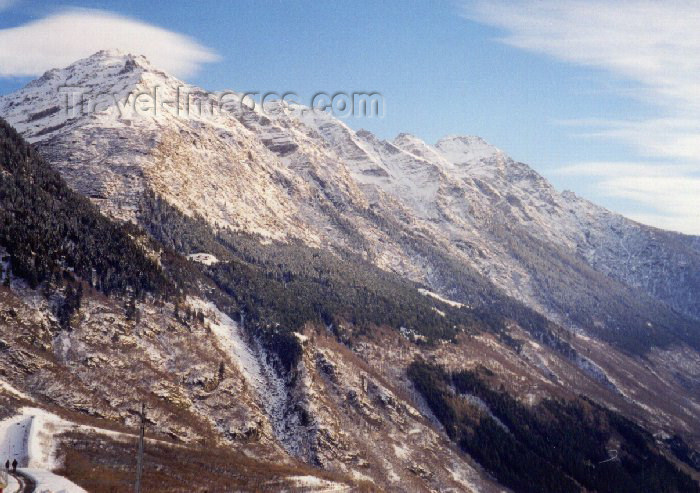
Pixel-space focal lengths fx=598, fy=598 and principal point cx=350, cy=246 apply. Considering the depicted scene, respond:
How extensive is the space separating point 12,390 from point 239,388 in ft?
203

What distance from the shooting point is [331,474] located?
152 meters

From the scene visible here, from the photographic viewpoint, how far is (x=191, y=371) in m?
165

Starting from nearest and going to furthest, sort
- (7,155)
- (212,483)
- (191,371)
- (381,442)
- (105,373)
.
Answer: (212,483) → (105,373) → (191,371) → (381,442) → (7,155)

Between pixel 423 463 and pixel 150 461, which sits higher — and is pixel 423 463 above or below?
below

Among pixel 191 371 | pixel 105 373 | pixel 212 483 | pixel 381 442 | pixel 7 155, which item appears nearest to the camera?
pixel 212 483

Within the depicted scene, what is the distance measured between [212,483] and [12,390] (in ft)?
150

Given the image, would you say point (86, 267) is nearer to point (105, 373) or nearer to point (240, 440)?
point (105, 373)

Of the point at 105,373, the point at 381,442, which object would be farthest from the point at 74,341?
the point at 381,442

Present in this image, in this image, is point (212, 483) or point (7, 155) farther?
point (7, 155)

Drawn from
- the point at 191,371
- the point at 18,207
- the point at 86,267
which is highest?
the point at 18,207

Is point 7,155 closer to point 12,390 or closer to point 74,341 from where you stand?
point 74,341

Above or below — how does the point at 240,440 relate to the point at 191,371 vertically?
below

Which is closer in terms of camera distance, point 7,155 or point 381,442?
point 381,442

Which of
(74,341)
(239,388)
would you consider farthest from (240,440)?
A: (74,341)
